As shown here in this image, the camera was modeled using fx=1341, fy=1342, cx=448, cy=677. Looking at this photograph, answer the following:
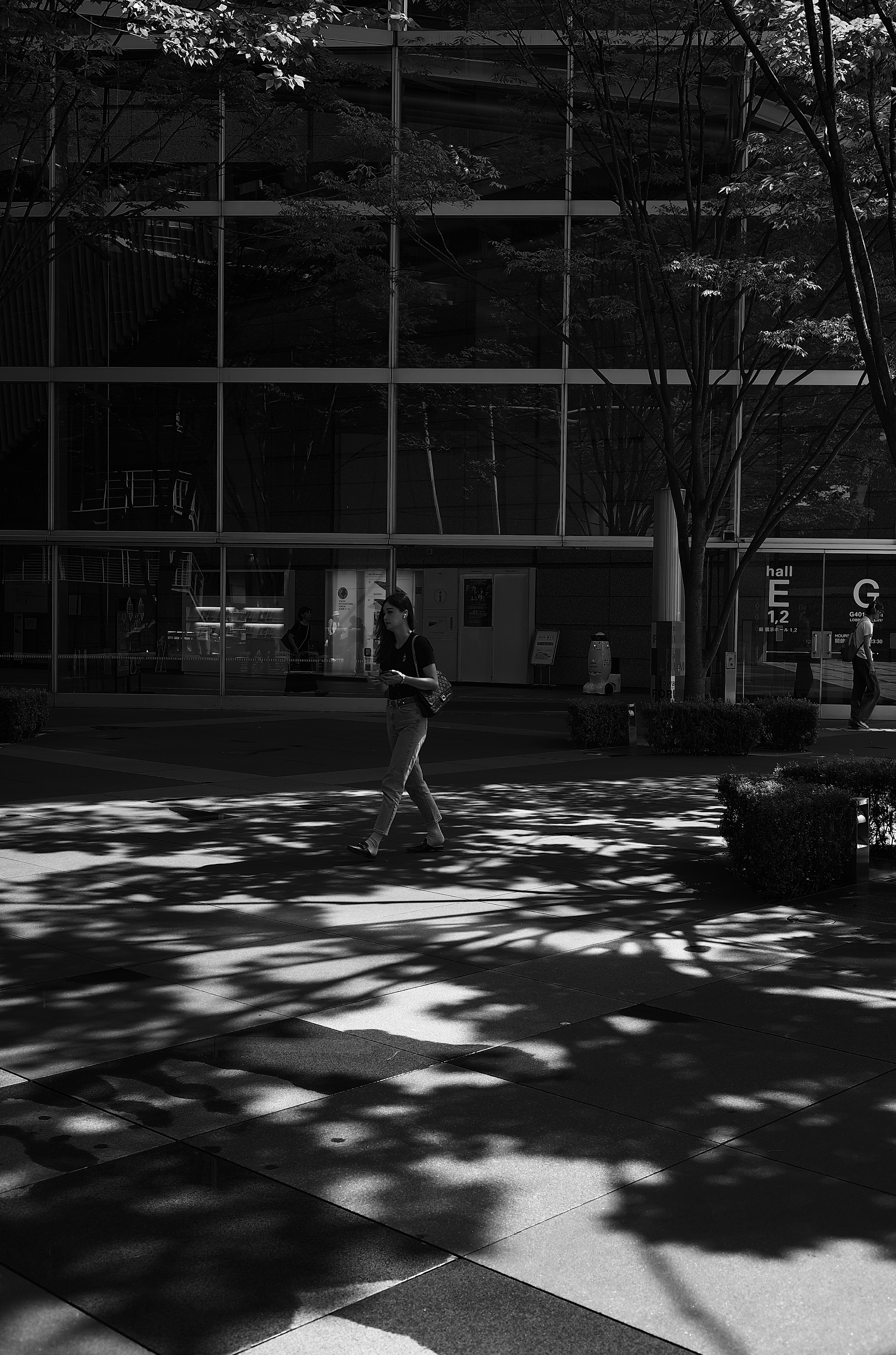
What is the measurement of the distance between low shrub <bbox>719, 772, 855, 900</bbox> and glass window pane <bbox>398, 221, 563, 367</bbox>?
16888mm

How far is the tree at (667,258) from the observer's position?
1606 cm

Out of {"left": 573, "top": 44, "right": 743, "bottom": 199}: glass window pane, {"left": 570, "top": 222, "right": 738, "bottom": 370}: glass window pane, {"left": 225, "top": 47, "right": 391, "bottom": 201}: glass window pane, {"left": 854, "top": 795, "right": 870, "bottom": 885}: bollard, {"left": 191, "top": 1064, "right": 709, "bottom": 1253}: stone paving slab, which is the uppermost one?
{"left": 225, "top": 47, "right": 391, "bottom": 201}: glass window pane

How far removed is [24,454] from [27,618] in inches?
124

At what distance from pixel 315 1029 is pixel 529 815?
6194mm

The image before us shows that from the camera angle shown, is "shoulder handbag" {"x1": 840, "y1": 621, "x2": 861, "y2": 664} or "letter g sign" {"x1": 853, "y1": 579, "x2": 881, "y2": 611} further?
"letter g sign" {"x1": 853, "y1": 579, "x2": 881, "y2": 611}

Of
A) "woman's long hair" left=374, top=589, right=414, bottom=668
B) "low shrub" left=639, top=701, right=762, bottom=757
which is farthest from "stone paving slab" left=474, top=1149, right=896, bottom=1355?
"low shrub" left=639, top=701, right=762, bottom=757

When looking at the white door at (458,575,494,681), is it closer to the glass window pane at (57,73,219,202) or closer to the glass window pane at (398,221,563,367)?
the glass window pane at (398,221,563,367)

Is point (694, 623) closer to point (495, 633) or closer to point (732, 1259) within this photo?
point (495, 633)

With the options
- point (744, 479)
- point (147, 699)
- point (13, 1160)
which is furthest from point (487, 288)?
point (13, 1160)

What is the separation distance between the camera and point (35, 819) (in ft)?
35.4

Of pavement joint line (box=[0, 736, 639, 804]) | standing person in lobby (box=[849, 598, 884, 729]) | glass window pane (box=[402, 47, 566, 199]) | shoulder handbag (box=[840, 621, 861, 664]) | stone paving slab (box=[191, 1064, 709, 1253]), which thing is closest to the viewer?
→ stone paving slab (box=[191, 1064, 709, 1253])

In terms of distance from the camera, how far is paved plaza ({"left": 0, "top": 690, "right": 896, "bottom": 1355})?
329 cm

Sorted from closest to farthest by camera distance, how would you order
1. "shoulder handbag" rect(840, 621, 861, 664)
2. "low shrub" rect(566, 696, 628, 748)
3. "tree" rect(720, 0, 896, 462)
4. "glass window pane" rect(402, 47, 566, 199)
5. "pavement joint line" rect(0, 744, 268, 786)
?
"tree" rect(720, 0, 896, 462), "pavement joint line" rect(0, 744, 268, 786), "low shrub" rect(566, 696, 628, 748), "shoulder handbag" rect(840, 621, 861, 664), "glass window pane" rect(402, 47, 566, 199)

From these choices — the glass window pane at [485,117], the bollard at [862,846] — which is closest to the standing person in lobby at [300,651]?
the glass window pane at [485,117]
